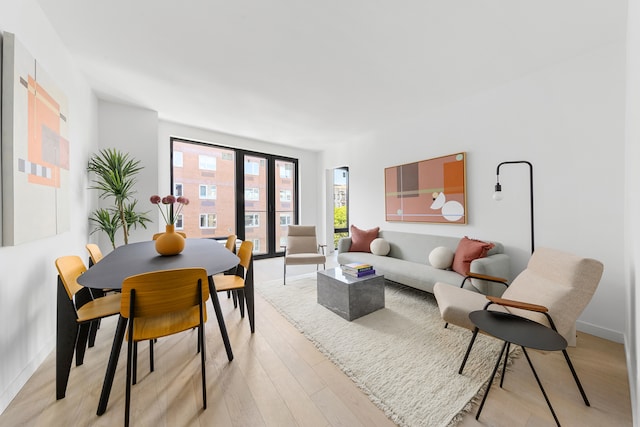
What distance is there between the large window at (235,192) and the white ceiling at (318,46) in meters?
1.33

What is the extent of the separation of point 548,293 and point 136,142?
503 cm

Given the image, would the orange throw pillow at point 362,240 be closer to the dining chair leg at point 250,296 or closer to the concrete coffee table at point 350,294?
the concrete coffee table at point 350,294

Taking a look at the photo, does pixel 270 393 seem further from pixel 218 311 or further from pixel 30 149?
pixel 30 149

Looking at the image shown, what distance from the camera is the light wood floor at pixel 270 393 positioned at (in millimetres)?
1296

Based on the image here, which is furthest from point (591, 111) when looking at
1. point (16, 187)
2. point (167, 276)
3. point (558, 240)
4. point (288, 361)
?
point (16, 187)

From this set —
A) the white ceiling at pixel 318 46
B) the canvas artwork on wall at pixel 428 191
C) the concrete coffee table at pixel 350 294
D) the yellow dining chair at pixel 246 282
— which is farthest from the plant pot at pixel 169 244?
the canvas artwork on wall at pixel 428 191

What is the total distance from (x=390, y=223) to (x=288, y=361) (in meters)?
2.99

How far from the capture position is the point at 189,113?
365 centimetres

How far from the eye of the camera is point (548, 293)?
→ 1639 mm

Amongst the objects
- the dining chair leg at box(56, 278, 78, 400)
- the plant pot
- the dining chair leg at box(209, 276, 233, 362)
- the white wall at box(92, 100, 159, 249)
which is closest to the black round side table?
the dining chair leg at box(209, 276, 233, 362)

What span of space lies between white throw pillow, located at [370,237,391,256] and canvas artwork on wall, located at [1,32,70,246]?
364cm

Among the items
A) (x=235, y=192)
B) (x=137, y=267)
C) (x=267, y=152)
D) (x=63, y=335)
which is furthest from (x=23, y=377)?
(x=267, y=152)

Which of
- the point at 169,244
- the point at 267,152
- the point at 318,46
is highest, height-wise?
the point at 318,46

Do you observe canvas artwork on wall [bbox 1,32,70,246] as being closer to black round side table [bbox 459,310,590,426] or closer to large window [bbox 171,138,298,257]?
large window [bbox 171,138,298,257]
